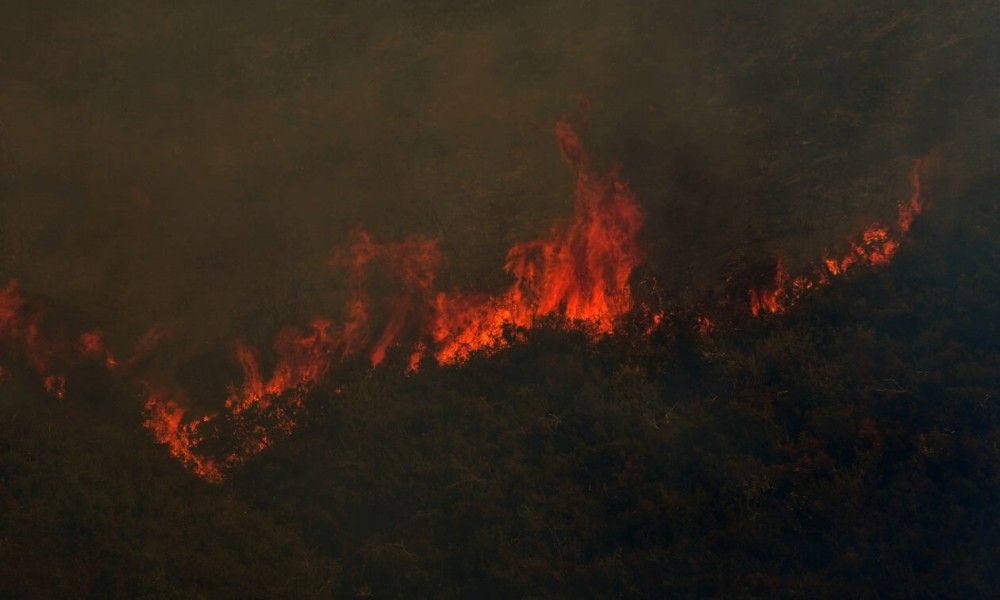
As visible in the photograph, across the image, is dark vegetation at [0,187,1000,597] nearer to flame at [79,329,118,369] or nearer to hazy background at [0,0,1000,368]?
flame at [79,329,118,369]

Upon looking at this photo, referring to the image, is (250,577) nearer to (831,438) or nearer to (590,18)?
(831,438)

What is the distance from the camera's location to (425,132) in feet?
27.5

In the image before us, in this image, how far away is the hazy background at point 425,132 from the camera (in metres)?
7.76

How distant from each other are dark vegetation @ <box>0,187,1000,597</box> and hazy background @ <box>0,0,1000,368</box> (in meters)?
0.95

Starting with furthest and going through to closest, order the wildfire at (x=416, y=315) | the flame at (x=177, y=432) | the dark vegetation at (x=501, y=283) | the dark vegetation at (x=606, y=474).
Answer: the wildfire at (x=416, y=315) < the flame at (x=177, y=432) < the dark vegetation at (x=501, y=283) < the dark vegetation at (x=606, y=474)

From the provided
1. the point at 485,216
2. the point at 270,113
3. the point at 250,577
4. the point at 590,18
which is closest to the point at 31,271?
the point at 270,113

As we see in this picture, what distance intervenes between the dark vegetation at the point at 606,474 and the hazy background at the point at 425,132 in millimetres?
949

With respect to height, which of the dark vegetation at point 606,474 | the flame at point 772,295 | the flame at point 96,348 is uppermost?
the flame at point 772,295

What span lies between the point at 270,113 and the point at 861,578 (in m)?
6.95

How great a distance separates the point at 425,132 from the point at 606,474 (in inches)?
160

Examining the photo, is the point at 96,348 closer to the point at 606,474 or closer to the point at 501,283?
the point at 501,283

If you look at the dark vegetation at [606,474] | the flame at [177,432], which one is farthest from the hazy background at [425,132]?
the dark vegetation at [606,474]

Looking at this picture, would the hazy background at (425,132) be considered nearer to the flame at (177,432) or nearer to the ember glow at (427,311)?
the ember glow at (427,311)

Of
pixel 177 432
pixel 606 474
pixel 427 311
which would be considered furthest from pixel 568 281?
pixel 177 432
